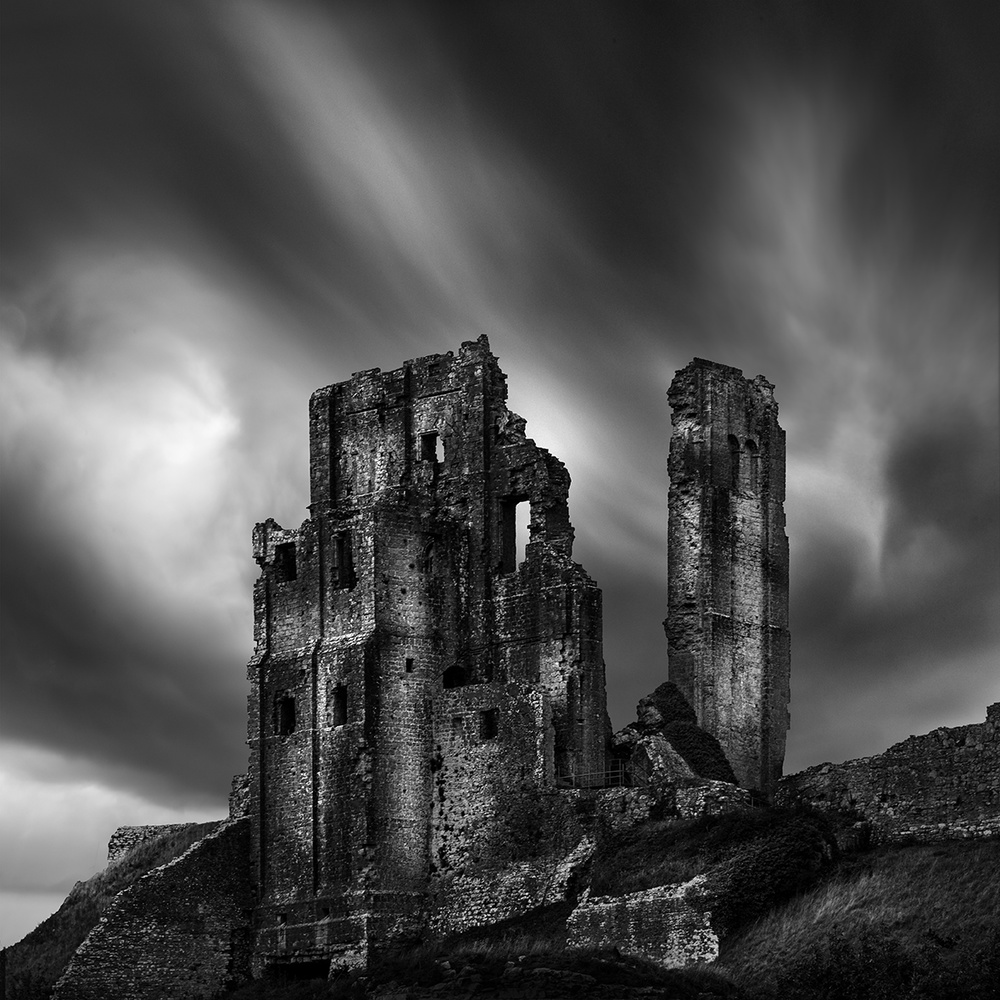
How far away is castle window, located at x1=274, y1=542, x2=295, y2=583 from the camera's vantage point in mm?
64250

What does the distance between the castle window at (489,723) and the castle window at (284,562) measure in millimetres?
6749

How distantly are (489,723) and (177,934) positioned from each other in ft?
29.4

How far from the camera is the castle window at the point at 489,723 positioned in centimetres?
6019

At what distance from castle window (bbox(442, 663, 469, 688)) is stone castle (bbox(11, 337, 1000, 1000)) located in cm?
6

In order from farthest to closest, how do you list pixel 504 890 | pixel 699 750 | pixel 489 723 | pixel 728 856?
1. pixel 699 750
2. pixel 489 723
3. pixel 504 890
4. pixel 728 856

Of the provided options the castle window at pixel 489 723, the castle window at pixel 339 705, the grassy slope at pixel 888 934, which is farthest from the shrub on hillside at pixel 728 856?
the castle window at pixel 339 705

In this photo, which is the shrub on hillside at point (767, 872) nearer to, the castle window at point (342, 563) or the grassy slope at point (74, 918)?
the castle window at point (342, 563)

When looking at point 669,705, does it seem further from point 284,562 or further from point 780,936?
point 780,936

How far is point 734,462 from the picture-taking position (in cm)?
6650

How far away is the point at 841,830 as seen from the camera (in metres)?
53.8

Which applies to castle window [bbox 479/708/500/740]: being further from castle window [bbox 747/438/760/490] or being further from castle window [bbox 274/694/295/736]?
castle window [bbox 747/438/760/490]

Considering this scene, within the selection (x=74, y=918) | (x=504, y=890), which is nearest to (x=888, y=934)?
(x=504, y=890)

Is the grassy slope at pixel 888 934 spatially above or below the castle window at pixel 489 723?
below

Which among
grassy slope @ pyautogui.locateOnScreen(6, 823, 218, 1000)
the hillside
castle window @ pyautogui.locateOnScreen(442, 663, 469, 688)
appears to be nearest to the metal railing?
the hillside
